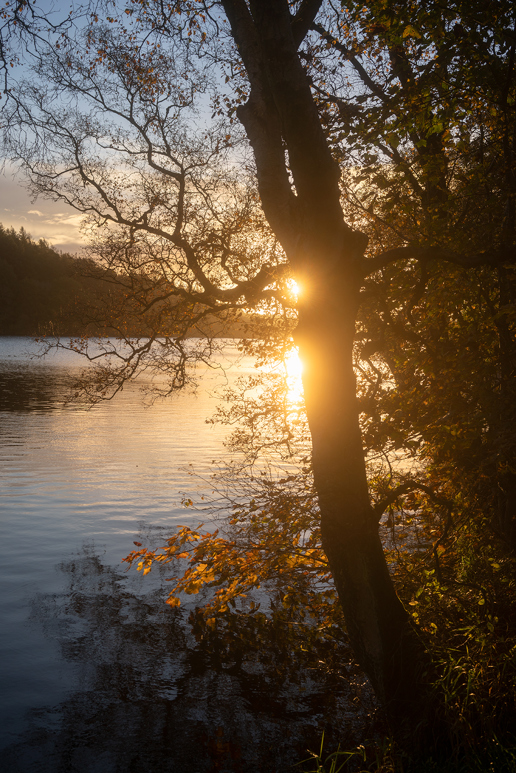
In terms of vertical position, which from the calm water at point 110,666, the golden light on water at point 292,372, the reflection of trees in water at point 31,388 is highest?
the golden light on water at point 292,372

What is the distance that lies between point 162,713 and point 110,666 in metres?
1.48

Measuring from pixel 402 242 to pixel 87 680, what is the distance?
28.3 ft

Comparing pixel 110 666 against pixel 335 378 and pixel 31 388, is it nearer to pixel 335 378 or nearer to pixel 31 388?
pixel 335 378

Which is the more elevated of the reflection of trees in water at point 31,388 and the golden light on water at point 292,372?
the golden light on water at point 292,372

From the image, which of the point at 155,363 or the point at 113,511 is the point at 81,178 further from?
the point at 113,511

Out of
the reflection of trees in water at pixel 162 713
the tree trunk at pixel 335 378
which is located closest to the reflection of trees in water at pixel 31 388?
the reflection of trees in water at pixel 162 713

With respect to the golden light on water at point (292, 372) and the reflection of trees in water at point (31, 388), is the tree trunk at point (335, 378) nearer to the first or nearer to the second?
the golden light on water at point (292, 372)

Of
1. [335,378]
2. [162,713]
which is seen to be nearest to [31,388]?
[162,713]

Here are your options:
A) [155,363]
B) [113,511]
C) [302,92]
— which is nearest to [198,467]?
[113,511]

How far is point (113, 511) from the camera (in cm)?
1577

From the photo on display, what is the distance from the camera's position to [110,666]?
7895mm

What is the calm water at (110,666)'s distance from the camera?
6.14m

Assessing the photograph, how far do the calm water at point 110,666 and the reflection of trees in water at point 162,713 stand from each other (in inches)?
0.7

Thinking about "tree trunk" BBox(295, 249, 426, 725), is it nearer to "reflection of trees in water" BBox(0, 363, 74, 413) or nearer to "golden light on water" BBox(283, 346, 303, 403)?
"golden light on water" BBox(283, 346, 303, 403)
